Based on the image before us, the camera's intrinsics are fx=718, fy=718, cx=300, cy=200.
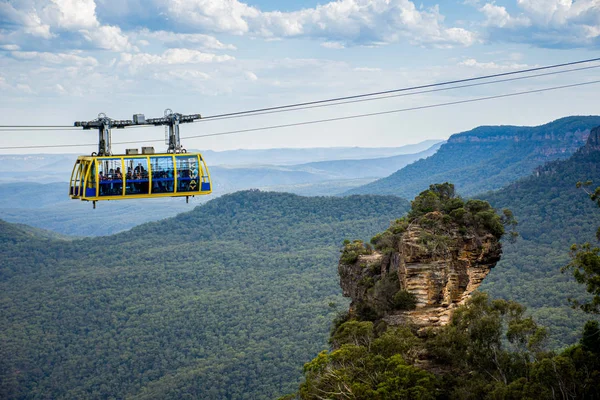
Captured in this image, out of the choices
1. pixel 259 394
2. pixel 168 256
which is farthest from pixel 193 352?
pixel 168 256

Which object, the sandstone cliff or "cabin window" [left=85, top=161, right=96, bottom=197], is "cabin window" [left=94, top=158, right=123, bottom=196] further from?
the sandstone cliff

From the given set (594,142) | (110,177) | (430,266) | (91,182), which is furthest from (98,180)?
(594,142)

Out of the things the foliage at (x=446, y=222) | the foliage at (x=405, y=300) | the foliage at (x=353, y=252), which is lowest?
the foliage at (x=405, y=300)

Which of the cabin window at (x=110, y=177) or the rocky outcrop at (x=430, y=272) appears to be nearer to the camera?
the cabin window at (x=110, y=177)

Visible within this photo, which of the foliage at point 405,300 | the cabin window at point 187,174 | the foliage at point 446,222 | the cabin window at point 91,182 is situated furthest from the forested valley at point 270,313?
the cabin window at point 91,182

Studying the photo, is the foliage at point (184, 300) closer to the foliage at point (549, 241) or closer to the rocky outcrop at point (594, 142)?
the foliage at point (549, 241)

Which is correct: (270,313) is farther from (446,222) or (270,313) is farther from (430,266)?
(430,266)
